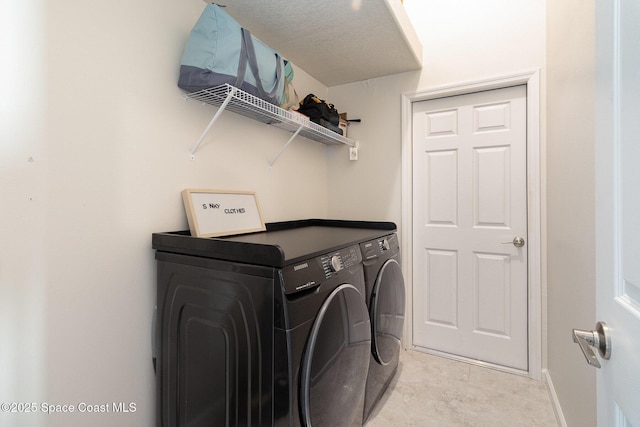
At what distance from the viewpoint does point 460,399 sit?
183 centimetres

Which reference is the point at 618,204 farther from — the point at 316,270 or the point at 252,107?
the point at 252,107

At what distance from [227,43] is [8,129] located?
2.66 feet

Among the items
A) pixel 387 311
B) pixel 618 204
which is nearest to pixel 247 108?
pixel 387 311

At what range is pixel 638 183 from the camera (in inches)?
19.7

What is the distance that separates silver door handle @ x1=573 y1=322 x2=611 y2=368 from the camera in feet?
1.98

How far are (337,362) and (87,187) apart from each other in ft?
3.78

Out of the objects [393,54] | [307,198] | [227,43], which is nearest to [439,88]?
[393,54]

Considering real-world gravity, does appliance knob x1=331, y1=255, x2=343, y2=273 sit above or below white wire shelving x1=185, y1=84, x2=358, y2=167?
below

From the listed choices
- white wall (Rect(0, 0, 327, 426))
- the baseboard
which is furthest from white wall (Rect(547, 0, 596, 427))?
white wall (Rect(0, 0, 327, 426))

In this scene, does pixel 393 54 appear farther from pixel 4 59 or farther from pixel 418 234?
pixel 4 59

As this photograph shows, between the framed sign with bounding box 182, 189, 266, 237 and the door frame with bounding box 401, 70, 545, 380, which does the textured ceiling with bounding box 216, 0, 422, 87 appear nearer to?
the door frame with bounding box 401, 70, 545, 380

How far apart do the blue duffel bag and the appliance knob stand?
2.82 ft

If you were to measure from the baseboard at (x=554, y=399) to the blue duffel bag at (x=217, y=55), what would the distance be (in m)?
2.32

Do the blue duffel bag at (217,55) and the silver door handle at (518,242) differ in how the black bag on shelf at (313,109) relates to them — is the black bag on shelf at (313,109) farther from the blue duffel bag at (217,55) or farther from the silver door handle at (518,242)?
the silver door handle at (518,242)
